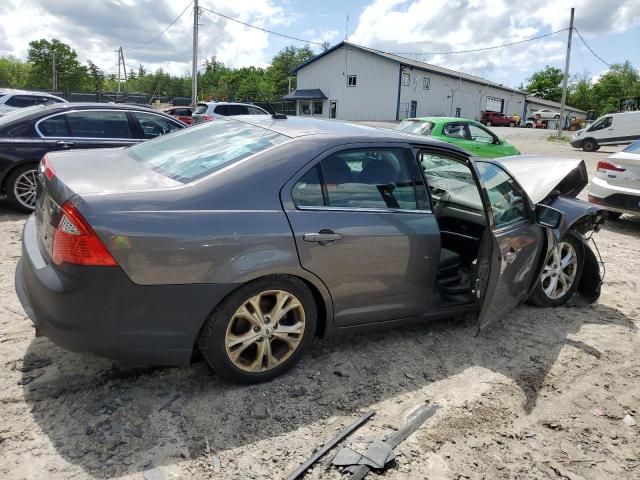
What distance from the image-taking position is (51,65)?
7231 centimetres

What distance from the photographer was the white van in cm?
2462

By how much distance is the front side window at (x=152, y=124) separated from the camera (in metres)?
7.41

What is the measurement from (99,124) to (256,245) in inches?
213

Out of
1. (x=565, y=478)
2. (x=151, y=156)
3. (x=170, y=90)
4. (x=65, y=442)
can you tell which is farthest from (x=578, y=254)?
(x=170, y=90)

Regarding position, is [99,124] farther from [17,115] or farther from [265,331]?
[265,331]

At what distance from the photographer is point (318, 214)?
2998 mm

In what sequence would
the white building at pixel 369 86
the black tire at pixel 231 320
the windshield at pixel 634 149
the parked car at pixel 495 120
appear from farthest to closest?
1. the parked car at pixel 495 120
2. the white building at pixel 369 86
3. the windshield at pixel 634 149
4. the black tire at pixel 231 320

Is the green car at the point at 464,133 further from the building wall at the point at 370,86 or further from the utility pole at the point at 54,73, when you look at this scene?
the utility pole at the point at 54,73

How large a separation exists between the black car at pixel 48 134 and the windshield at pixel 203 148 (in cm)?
370

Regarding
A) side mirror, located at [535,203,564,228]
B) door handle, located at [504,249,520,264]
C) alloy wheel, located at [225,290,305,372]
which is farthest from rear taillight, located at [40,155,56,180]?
side mirror, located at [535,203,564,228]

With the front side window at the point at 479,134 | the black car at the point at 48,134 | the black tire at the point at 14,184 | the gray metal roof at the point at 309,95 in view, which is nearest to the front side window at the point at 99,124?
the black car at the point at 48,134

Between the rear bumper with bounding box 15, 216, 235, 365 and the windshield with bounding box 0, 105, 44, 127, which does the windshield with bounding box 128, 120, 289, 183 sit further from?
the windshield with bounding box 0, 105, 44, 127

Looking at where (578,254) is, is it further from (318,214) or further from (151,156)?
(151,156)

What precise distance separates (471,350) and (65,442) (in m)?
2.70
